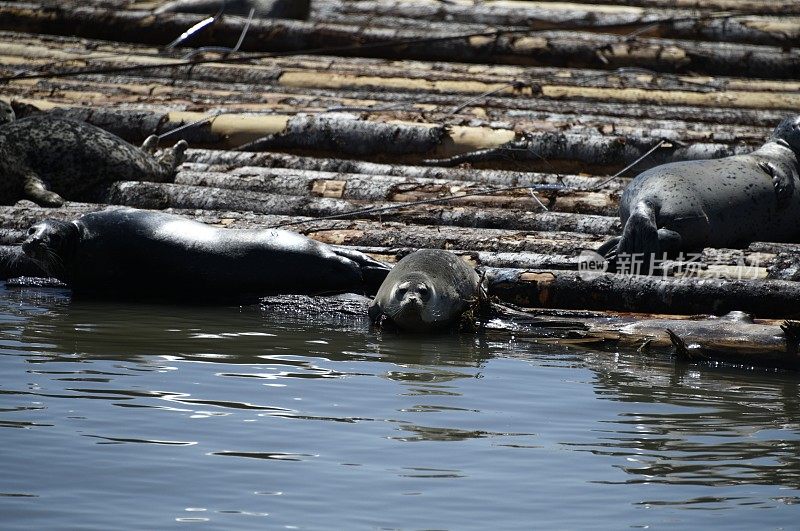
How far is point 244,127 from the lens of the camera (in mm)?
9672

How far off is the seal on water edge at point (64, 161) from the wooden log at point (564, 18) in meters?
5.51

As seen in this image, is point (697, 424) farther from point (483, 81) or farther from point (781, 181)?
point (483, 81)

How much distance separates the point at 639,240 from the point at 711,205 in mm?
770

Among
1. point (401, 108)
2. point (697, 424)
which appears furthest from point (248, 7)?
point (697, 424)

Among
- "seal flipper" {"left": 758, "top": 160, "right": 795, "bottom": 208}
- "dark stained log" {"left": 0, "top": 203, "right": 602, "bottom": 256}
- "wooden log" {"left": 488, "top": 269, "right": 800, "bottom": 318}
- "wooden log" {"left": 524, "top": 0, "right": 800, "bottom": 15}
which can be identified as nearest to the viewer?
"wooden log" {"left": 488, "top": 269, "right": 800, "bottom": 318}

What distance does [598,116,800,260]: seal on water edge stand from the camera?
6.77m

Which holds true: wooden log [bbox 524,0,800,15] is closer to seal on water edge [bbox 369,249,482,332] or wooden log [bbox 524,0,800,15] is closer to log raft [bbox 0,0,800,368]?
log raft [bbox 0,0,800,368]

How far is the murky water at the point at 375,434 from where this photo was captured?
133 inches

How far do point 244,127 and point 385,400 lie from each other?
211 inches

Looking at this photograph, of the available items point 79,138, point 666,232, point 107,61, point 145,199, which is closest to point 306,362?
point 666,232

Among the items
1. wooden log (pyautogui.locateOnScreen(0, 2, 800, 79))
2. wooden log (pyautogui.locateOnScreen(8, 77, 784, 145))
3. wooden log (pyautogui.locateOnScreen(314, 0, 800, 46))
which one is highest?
wooden log (pyautogui.locateOnScreen(314, 0, 800, 46))

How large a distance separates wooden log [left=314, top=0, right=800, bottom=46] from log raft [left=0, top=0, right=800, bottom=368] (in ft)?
0.09

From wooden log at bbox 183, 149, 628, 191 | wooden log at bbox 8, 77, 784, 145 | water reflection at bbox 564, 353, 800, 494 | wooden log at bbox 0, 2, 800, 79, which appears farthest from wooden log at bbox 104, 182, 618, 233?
wooden log at bbox 0, 2, 800, 79

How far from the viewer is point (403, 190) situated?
27.1ft
